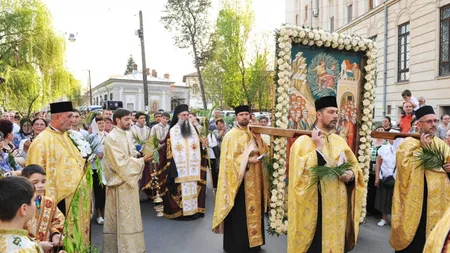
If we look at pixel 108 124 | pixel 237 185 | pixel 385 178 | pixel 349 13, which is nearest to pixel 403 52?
pixel 349 13

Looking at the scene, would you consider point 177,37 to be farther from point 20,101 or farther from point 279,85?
point 279,85

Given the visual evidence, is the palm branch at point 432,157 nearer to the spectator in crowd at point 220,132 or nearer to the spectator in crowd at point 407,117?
the spectator in crowd at point 407,117

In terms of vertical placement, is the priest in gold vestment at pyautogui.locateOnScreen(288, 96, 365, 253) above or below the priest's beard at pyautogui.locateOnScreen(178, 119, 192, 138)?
below

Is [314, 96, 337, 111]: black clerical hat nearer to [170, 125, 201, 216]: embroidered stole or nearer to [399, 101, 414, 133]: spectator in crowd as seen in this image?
[170, 125, 201, 216]: embroidered stole

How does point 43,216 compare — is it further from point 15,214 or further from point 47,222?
point 15,214

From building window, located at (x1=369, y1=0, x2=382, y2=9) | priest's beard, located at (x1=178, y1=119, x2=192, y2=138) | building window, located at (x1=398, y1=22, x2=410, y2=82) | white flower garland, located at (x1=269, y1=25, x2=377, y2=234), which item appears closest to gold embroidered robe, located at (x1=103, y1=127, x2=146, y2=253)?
white flower garland, located at (x1=269, y1=25, x2=377, y2=234)

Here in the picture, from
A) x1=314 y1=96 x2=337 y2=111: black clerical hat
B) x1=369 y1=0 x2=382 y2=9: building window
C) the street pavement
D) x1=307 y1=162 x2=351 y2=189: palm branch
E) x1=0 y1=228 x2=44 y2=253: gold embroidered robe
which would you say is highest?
x1=369 y1=0 x2=382 y2=9: building window

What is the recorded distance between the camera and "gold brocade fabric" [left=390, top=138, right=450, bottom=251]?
4441 millimetres

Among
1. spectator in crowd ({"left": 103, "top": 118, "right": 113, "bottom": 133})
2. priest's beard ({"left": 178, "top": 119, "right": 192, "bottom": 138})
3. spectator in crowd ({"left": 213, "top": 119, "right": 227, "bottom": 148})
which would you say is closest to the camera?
priest's beard ({"left": 178, "top": 119, "right": 192, "bottom": 138})

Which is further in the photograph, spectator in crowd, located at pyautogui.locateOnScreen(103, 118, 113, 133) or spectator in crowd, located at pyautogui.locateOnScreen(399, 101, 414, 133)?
spectator in crowd, located at pyautogui.locateOnScreen(399, 101, 414, 133)

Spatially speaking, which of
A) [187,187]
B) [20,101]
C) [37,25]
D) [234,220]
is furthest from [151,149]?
[37,25]

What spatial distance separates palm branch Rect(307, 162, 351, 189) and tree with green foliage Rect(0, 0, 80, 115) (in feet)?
A: 49.8

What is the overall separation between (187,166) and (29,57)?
1353 cm

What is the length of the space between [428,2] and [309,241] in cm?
1582
